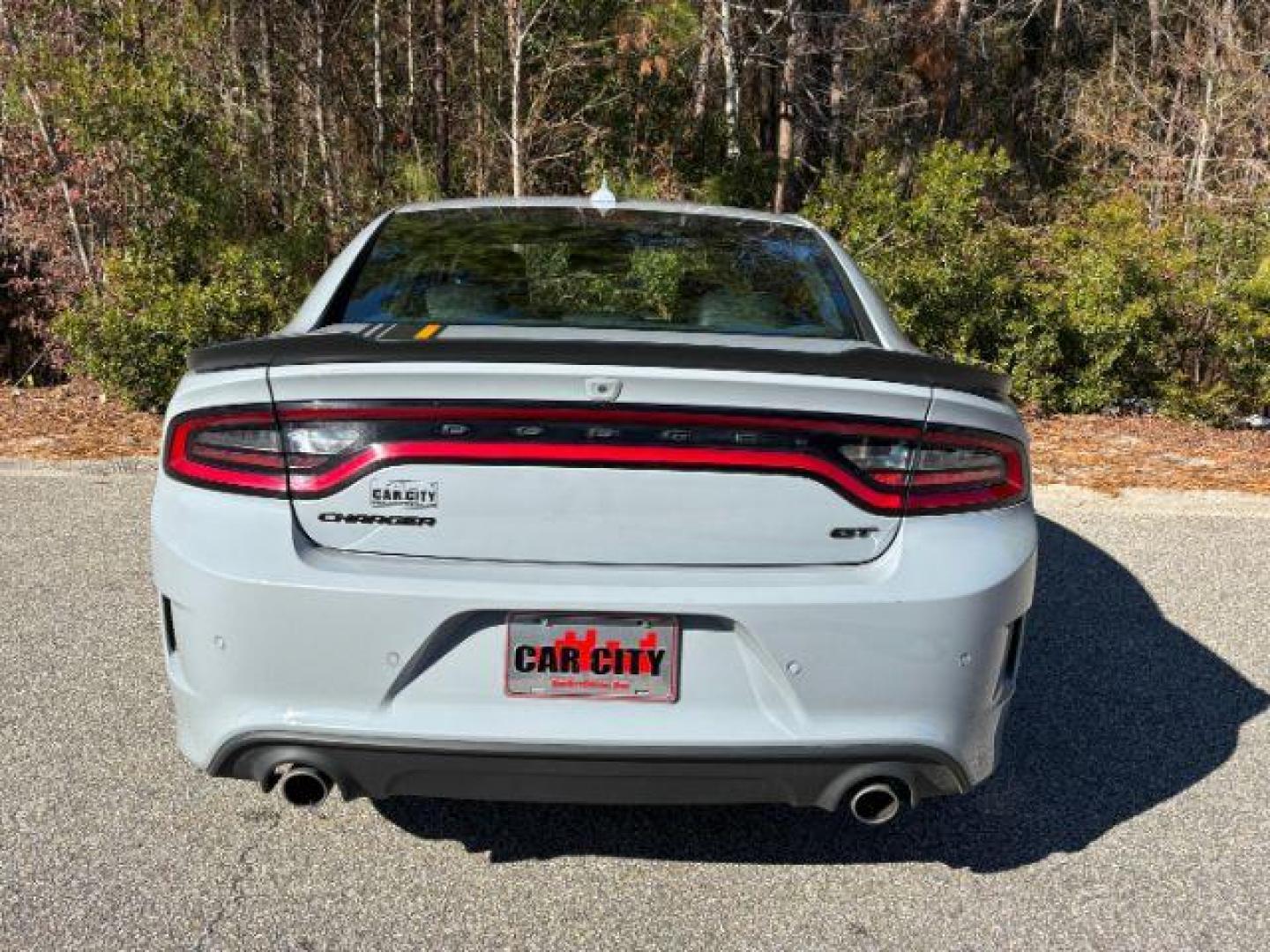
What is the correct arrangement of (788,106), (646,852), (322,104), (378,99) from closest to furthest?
(646,852)
(322,104)
(378,99)
(788,106)

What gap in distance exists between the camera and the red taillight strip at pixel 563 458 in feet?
7.73

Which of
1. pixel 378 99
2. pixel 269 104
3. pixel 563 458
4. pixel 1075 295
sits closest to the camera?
pixel 563 458

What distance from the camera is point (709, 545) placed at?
2.40 m

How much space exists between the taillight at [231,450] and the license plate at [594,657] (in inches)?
22.8

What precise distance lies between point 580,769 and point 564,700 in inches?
5.5

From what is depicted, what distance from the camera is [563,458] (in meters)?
2.37

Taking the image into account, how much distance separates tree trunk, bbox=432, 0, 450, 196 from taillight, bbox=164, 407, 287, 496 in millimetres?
9093

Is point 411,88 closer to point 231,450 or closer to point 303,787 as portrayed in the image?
point 231,450

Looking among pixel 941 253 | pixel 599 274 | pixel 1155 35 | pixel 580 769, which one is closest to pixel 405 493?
pixel 580 769

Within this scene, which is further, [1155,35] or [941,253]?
[1155,35]

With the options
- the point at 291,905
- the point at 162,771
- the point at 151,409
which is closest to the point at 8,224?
the point at 151,409

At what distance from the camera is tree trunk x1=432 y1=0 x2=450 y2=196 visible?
37.5ft

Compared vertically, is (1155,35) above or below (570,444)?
above

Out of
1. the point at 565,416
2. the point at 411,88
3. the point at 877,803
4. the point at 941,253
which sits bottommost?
the point at 941,253
